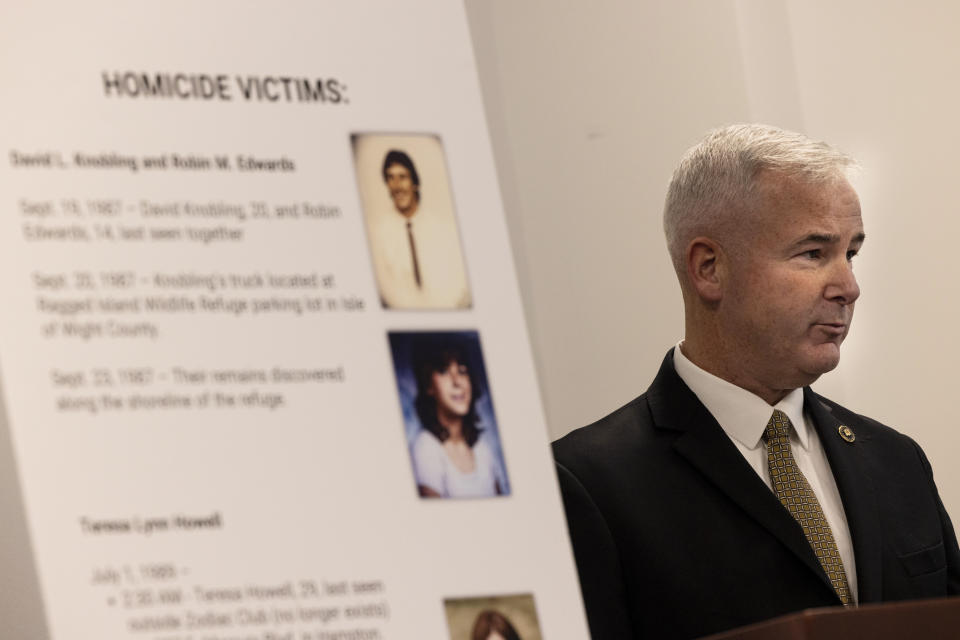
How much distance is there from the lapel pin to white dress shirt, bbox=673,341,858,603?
5 centimetres

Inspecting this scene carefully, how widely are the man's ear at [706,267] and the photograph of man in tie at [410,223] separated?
1444mm

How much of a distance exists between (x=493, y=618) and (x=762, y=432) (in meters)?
1.41

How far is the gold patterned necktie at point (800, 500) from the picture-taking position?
2.50m

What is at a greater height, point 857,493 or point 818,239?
point 818,239

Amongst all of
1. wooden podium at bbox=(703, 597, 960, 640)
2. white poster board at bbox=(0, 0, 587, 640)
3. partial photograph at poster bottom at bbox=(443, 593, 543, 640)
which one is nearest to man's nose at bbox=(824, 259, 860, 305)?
wooden podium at bbox=(703, 597, 960, 640)

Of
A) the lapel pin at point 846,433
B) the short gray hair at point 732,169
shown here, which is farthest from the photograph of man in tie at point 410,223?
the lapel pin at point 846,433

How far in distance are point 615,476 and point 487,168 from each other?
4.22 feet

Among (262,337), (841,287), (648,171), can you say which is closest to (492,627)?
(262,337)

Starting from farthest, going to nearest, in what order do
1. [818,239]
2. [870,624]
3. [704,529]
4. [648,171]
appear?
[648,171], [818,239], [704,529], [870,624]

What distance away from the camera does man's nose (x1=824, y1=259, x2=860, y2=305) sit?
8.65 feet

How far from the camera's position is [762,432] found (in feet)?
8.67

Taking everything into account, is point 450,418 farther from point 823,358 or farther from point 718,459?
point 823,358

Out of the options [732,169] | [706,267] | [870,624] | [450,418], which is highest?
[732,169]

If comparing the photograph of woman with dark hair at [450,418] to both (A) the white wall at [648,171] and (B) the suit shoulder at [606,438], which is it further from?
(A) the white wall at [648,171]
